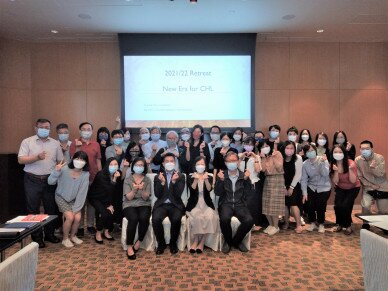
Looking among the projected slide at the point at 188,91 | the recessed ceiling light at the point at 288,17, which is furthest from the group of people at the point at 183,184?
the recessed ceiling light at the point at 288,17

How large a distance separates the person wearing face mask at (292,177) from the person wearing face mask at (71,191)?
2.91 meters

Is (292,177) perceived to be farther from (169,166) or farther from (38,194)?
(38,194)

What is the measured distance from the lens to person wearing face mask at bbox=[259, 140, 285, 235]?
460 centimetres

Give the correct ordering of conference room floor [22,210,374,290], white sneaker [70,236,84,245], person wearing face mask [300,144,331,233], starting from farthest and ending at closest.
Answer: person wearing face mask [300,144,331,233], white sneaker [70,236,84,245], conference room floor [22,210,374,290]

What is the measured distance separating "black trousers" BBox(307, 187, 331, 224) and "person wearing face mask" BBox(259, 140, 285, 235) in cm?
54

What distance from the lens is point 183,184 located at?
4184 mm

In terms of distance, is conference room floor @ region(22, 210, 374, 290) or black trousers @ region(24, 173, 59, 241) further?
black trousers @ region(24, 173, 59, 241)

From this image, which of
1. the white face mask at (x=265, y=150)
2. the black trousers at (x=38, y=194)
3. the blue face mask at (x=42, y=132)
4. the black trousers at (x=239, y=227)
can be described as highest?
the blue face mask at (x=42, y=132)

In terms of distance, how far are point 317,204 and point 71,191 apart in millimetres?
3605

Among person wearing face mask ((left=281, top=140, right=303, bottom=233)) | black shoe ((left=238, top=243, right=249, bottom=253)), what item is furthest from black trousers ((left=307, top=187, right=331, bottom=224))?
black shoe ((left=238, top=243, right=249, bottom=253))

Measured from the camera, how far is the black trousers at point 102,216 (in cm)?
430

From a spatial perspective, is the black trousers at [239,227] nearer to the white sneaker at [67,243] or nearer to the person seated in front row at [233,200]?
the person seated in front row at [233,200]

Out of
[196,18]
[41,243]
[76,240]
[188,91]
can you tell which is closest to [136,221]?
[76,240]

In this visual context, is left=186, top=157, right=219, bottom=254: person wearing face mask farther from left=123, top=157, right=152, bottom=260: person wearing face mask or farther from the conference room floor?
left=123, top=157, right=152, bottom=260: person wearing face mask
